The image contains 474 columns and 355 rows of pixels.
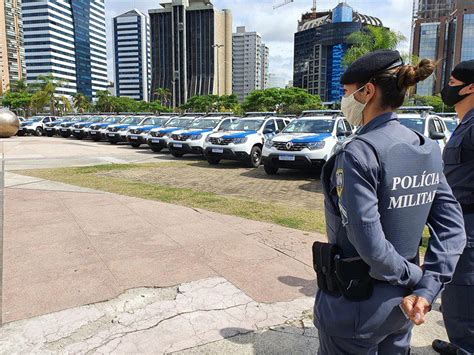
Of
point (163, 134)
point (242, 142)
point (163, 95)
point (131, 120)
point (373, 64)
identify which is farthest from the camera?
point (163, 95)

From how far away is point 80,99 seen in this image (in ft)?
281

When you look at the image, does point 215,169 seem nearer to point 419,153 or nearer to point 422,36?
point 419,153

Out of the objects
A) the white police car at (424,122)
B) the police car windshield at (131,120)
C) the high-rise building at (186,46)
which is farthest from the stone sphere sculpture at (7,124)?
the high-rise building at (186,46)

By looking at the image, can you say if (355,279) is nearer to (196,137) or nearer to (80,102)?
(196,137)

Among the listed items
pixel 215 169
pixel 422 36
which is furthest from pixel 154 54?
pixel 215 169

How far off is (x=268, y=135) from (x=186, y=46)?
104986 mm

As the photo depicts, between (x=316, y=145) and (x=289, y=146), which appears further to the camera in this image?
(x=289, y=146)

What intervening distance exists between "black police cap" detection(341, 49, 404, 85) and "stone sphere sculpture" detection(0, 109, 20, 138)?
1064 inches

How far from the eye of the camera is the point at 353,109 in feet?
5.61

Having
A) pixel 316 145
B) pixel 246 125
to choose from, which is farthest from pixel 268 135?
pixel 316 145

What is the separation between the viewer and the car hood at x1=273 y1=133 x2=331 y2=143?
31.9 ft

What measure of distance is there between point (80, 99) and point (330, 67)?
71.0 m

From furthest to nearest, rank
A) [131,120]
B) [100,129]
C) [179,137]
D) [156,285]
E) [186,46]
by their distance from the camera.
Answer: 1. [186,46]
2. [100,129]
3. [131,120]
4. [179,137]
5. [156,285]

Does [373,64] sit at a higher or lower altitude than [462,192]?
Answer: higher
